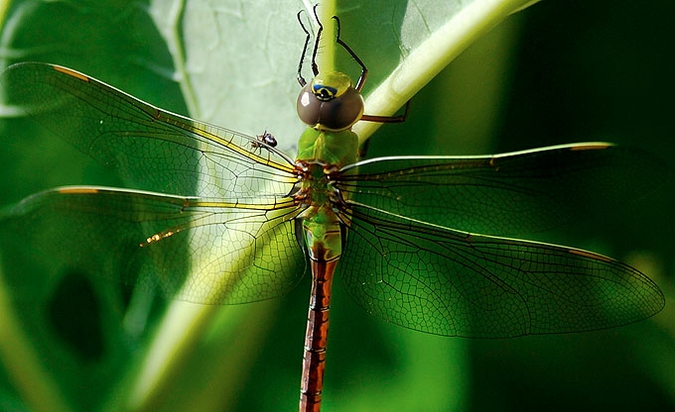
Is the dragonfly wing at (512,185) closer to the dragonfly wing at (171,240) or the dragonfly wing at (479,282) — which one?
the dragonfly wing at (479,282)

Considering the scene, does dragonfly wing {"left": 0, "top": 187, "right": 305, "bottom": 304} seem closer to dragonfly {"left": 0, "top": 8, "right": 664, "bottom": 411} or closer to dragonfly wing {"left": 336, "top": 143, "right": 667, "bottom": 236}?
dragonfly {"left": 0, "top": 8, "right": 664, "bottom": 411}

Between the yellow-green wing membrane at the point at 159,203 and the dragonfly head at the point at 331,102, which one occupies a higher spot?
the dragonfly head at the point at 331,102

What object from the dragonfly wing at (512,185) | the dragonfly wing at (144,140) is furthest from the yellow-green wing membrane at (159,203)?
the dragonfly wing at (512,185)

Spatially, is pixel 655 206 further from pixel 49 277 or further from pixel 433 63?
pixel 49 277

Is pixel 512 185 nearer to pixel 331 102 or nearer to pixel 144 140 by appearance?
pixel 331 102

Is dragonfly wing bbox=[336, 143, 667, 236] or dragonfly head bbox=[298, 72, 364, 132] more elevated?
dragonfly head bbox=[298, 72, 364, 132]

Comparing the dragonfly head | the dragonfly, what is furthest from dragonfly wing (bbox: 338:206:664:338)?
the dragonfly head

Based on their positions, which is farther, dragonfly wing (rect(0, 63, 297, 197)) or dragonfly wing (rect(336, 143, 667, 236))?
dragonfly wing (rect(0, 63, 297, 197))
